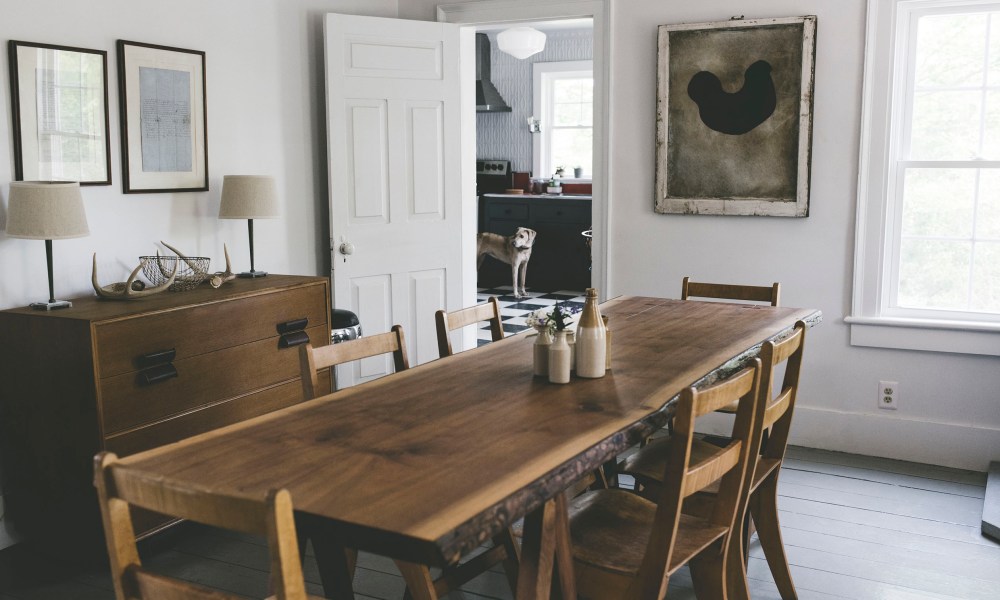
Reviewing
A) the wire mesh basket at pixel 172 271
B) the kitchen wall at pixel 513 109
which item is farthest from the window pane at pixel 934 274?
the kitchen wall at pixel 513 109

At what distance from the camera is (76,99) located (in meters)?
3.57

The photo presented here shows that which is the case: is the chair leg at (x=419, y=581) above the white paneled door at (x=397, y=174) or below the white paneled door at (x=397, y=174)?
below

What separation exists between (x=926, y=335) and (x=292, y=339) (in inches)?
118

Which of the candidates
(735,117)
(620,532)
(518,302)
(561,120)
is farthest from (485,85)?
(620,532)

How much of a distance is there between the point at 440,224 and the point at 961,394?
288 centimetres

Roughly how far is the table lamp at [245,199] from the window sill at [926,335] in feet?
9.57

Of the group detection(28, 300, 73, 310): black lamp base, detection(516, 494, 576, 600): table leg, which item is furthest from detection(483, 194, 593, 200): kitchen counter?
detection(516, 494, 576, 600): table leg

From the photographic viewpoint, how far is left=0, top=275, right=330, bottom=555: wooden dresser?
310cm

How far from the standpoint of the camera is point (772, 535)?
287cm

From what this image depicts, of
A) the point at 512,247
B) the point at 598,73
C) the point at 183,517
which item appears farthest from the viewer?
the point at 512,247

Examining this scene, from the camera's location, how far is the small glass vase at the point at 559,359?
2438 millimetres

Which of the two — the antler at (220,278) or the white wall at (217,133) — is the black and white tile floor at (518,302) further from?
the antler at (220,278)

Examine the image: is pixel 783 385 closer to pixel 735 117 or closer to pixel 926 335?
pixel 926 335

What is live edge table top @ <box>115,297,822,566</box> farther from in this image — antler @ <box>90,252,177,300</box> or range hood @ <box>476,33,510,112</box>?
range hood @ <box>476,33,510,112</box>
